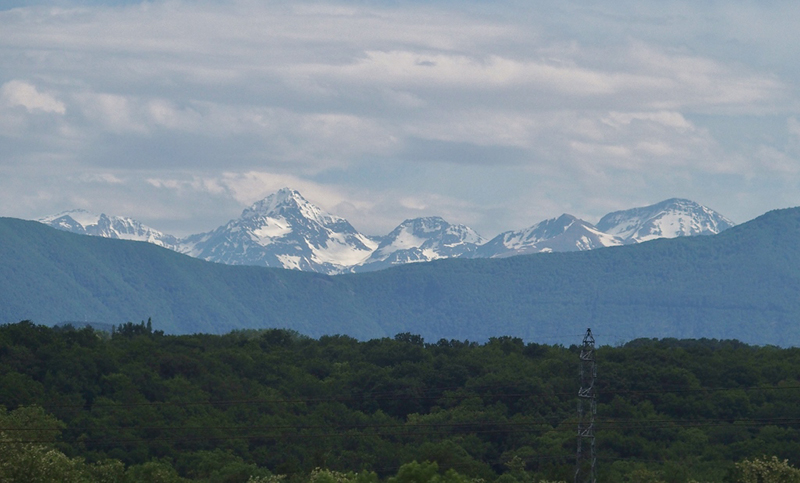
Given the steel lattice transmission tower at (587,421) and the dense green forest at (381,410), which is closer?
the steel lattice transmission tower at (587,421)

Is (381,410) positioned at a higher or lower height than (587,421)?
higher

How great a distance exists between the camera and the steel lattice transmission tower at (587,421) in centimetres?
7044

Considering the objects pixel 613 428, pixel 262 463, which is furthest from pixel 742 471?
pixel 262 463

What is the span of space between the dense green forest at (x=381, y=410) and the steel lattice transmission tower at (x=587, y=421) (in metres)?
1.76

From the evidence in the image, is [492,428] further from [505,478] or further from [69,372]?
[69,372]

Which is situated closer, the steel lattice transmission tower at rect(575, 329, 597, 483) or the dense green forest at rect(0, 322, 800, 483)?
the steel lattice transmission tower at rect(575, 329, 597, 483)

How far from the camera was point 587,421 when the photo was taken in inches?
5084

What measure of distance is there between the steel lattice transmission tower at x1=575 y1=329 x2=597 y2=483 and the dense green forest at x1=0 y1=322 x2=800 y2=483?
176cm

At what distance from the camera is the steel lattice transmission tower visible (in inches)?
2773

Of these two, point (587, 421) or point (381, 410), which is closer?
point (587, 421)

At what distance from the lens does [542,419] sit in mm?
140875

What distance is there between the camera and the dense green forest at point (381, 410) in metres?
119

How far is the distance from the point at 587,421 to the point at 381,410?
98.1 feet

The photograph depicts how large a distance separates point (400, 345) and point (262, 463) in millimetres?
53356
